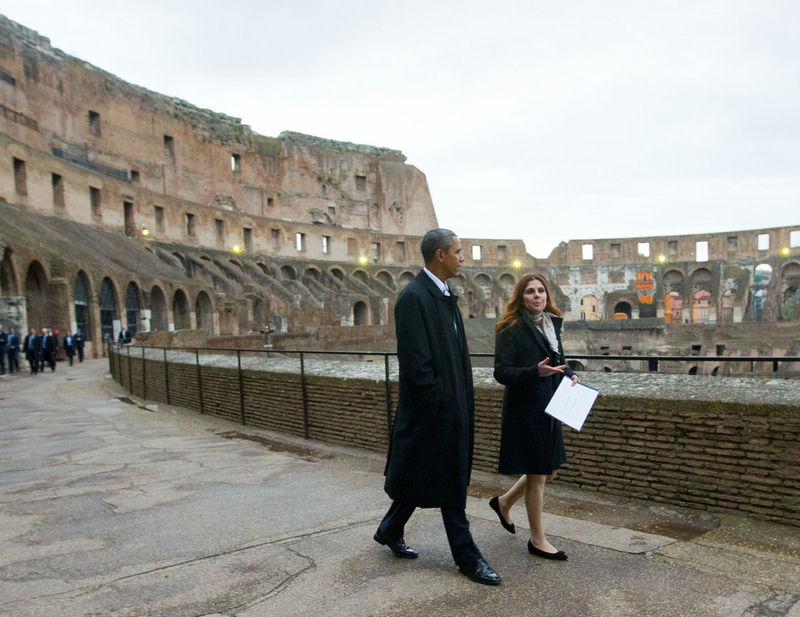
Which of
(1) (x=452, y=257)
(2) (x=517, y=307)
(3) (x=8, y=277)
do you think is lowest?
(2) (x=517, y=307)

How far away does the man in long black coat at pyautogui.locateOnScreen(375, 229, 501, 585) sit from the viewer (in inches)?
108

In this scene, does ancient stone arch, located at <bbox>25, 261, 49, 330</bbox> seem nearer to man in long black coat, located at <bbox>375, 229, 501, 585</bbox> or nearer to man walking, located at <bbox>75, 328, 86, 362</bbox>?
man walking, located at <bbox>75, 328, 86, 362</bbox>

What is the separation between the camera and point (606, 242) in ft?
157

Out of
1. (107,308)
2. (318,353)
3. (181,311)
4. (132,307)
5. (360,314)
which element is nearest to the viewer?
(318,353)

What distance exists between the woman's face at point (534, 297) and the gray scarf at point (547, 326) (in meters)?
0.03

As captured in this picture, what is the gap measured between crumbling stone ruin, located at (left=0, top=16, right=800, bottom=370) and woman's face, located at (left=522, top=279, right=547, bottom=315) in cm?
1690

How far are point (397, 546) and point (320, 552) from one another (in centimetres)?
40

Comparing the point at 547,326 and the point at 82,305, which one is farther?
the point at 82,305

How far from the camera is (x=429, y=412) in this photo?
275 centimetres

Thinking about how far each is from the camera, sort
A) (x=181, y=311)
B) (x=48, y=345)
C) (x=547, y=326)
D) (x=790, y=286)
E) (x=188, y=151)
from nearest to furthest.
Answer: (x=547, y=326)
(x=48, y=345)
(x=181, y=311)
(x=790, y=286)
(x=188, y=151)

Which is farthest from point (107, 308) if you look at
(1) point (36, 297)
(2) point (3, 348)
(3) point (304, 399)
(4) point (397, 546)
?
(4) point (397, 546)

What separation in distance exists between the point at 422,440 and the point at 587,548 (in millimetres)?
1031

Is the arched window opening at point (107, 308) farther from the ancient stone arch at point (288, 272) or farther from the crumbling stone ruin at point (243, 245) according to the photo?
the ancient stone arch at point (288, 272)

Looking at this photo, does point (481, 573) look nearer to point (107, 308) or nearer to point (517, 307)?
point (517, 307)
